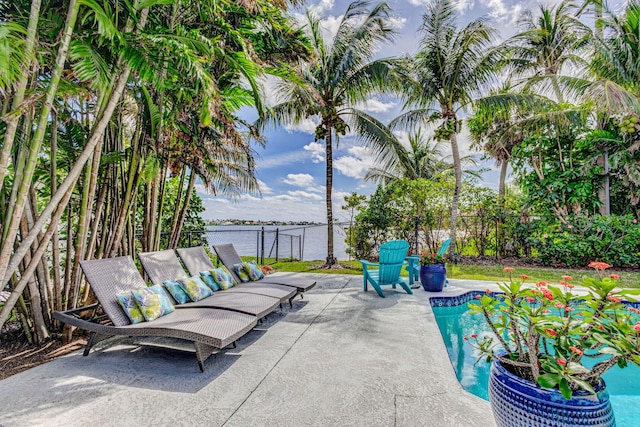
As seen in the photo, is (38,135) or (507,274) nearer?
(38,135)

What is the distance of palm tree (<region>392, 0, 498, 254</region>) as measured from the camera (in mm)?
7984

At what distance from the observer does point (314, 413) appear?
2168 mm

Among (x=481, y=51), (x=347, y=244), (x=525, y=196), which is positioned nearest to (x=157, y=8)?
(x=481, y=51)

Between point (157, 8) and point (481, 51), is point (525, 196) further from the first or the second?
point (157, 8)

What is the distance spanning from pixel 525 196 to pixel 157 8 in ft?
34.2

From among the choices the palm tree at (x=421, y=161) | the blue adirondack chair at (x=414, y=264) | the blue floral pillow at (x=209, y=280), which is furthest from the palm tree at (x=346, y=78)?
the palm tree at (x=421, y=161)

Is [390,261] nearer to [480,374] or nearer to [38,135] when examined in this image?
[480,374]

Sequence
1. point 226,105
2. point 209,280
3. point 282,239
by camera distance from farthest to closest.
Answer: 1. point 282,239
2. point 209,280
3. point 226,105

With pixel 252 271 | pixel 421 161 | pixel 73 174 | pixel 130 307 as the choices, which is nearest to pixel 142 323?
pixel 130 307

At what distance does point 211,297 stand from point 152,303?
84 centimetres

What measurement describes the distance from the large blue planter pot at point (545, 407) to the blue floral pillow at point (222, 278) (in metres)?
3.66

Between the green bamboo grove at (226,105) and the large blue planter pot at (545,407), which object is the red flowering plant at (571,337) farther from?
the green bamboo grove at (226,105)

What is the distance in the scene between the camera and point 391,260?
546 centimetres

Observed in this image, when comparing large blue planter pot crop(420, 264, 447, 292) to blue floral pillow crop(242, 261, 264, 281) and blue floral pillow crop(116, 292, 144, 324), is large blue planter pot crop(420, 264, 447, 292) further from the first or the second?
blue floral pillow crop(116, 292, 144, 324)
